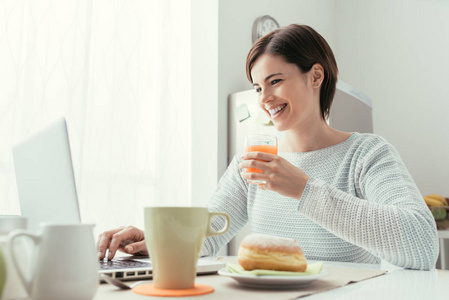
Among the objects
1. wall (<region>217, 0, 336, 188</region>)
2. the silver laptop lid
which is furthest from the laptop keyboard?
wall (<region>217, 0, 336, 188</region>)

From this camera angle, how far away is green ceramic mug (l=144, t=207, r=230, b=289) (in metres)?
0.54

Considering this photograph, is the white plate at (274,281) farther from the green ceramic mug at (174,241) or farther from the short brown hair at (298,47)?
the short brown hair at (298,47)

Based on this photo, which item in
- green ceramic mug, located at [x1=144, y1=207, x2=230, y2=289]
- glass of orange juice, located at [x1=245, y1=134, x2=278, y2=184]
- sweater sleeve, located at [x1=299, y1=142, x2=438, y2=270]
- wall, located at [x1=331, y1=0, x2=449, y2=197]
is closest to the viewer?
green ceramic mug, located at [x1=144, y1=207, x2=230, y2=289]

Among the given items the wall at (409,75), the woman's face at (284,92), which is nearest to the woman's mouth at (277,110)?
the woman's face at (284,92)

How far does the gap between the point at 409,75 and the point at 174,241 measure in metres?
3.03

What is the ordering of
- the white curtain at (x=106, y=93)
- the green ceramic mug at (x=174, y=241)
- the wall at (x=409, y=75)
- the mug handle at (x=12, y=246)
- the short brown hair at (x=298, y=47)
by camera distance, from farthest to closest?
the wall at (x=409, y=75), the white curtain at (x=106, y=93), the short brown hair at (x=298, y=47), the green ceramic mug at (x=174, y=241), the mug handle at (x=12, y=246)

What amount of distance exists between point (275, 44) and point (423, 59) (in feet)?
7.06

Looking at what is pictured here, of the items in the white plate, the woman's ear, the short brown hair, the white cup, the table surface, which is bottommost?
the table surface

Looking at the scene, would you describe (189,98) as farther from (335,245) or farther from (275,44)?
(335,245)

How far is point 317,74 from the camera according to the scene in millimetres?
1450

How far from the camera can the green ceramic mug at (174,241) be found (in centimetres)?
54

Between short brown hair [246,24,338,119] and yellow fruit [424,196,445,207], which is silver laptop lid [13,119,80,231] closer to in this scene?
short brown hair [246,24,338,119]

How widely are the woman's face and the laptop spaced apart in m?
0.74

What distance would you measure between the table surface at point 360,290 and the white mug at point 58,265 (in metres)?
0.09
